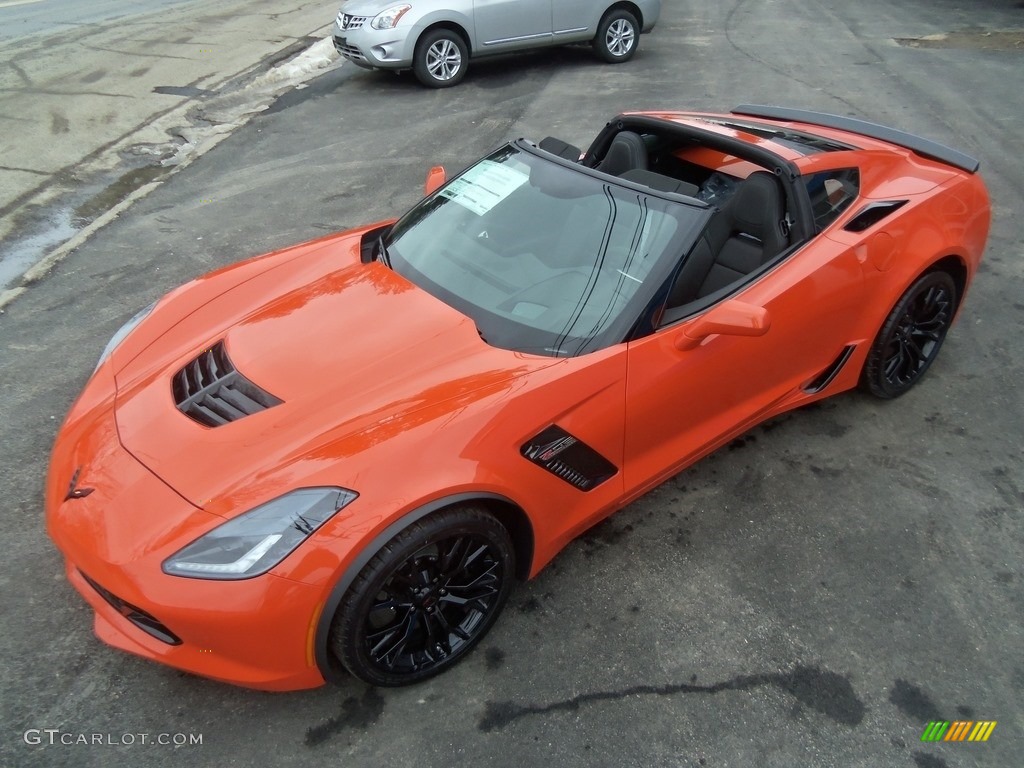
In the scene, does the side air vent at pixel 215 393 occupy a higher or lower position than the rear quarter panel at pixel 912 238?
lower

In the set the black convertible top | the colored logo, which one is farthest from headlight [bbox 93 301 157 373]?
the black convertible top

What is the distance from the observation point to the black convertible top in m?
3.82

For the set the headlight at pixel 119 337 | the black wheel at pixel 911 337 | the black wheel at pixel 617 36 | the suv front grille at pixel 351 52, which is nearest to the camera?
the headlight at pixel 119 337

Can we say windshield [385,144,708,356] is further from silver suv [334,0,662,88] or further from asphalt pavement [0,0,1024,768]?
silver suv [334,0,662,88]

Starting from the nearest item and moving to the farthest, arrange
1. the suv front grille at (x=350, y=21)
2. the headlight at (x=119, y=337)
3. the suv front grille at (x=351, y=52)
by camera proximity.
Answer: the headlight at (x=119, y=337) < the suv front grille at (x=350, y=21) < the suv front grille at (x=351, y=52)

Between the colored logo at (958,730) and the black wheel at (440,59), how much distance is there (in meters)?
8.63

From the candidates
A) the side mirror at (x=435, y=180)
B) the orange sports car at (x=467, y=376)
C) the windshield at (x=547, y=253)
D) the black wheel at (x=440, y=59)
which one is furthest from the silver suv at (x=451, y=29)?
the windshield at (x=547, y=253)

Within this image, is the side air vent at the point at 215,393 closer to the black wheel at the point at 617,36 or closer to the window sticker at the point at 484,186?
the window sticker at the point at 484,186

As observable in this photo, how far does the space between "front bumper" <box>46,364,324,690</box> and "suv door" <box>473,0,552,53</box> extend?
8.33 meters

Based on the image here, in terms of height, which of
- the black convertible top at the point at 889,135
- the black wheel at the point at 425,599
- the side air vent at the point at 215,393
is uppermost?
the black convertible top at the point at 889,135

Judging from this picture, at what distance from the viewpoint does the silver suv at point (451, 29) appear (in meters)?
8.94

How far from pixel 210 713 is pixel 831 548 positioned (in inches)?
94.2

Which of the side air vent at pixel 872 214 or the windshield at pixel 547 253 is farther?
the side air vent at pixel 872 214

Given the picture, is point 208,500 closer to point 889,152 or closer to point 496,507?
point 496,507
